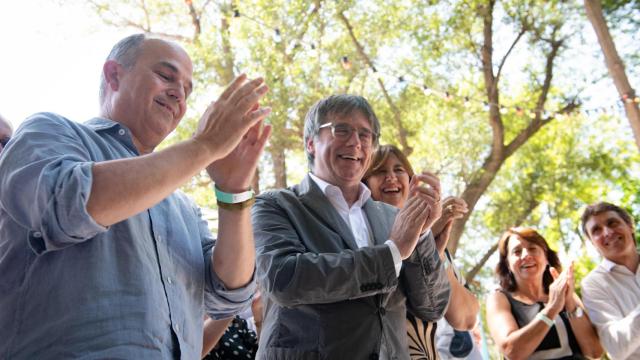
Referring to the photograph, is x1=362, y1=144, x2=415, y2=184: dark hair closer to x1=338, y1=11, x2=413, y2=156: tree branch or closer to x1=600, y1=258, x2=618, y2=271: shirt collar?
x1=600, y1=258, x2=618, y2=271: shirt collar

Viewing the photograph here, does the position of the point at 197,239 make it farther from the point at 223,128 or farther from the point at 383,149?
the point at 383,149

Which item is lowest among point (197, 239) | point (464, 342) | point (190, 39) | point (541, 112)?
point (464, 342)

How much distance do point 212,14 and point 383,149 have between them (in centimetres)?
843

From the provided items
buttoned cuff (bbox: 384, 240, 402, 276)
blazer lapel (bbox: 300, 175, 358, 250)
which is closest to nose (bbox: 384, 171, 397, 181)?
blazer lapel (bbox: 300, 175, 358, 250)

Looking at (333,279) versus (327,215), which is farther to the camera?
(327,215)

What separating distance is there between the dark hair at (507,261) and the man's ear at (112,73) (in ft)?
8.20

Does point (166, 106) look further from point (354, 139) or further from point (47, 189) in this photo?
point (354, 139)

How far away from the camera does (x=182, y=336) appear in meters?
1.25

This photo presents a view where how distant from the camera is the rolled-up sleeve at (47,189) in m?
1.02

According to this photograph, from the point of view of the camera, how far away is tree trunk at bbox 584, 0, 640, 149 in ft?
21.0

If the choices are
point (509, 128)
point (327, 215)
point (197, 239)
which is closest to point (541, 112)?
point (509, 128)

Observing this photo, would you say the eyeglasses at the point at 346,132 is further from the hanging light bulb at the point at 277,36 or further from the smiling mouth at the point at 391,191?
the hanging light bulb at the point at 277,36

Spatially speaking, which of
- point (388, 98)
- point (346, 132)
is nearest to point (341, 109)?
point (346, 132)

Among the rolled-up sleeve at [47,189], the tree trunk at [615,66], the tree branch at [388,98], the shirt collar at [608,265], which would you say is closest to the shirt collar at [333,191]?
the rolled-up sleeve at [47,189]
